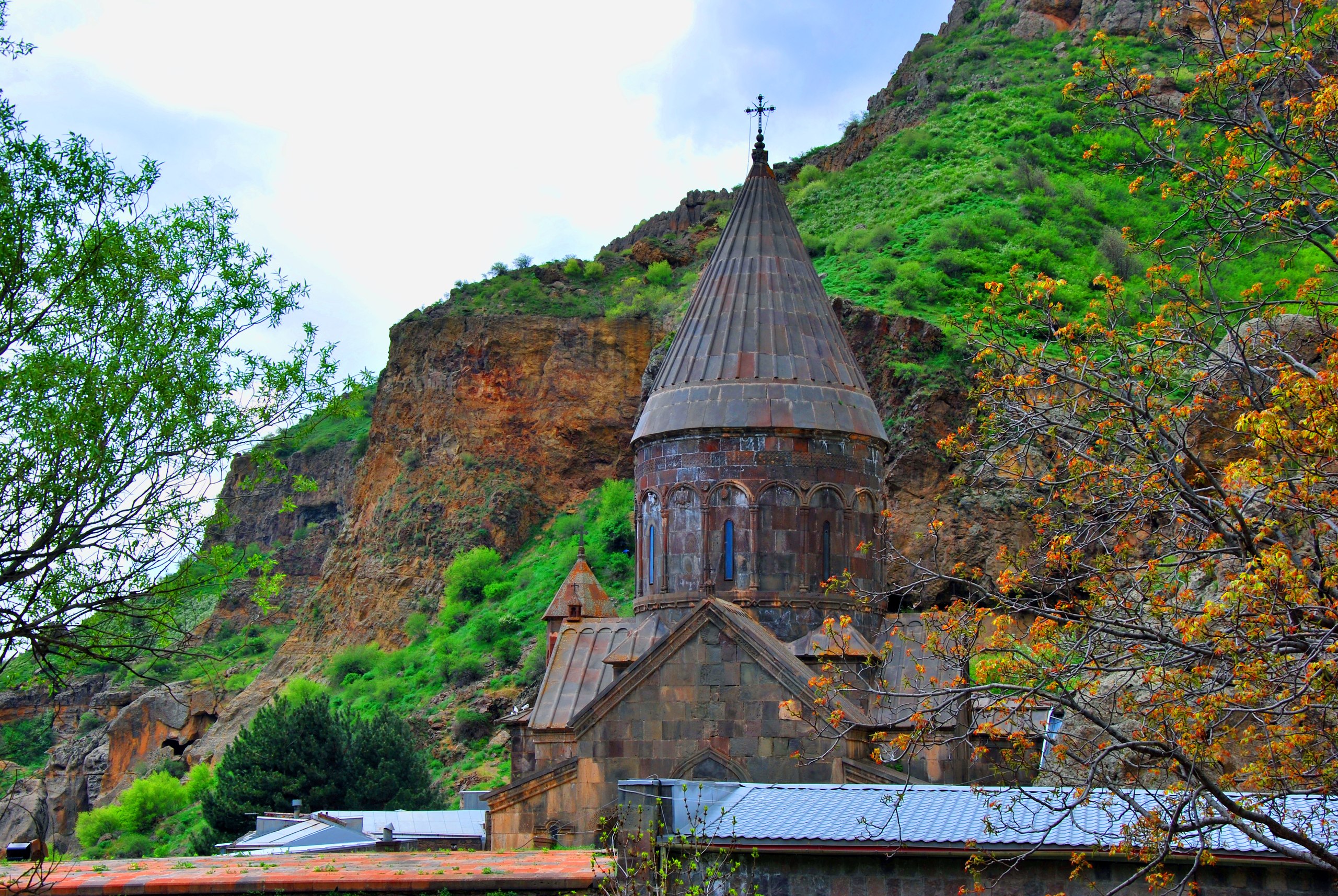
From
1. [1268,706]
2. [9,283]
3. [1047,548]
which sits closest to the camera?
[1268,706]

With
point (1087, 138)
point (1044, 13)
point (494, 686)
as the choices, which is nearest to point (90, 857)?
point (494, 686)

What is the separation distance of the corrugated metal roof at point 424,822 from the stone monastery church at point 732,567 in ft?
8.20

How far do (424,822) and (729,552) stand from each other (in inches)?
304

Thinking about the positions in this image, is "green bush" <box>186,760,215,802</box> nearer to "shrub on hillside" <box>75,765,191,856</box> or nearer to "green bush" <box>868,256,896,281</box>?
"shrub on hillside" <box>75,765,191,856</box>

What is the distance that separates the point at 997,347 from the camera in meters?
7.47

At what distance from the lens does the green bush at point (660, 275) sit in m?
43.4

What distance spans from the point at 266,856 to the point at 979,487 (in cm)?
1403

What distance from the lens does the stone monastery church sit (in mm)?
12133

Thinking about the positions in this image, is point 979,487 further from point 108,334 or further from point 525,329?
point 525,329

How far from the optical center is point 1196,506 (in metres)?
6.58

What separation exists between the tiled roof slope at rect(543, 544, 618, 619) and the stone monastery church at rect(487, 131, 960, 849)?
0.33m

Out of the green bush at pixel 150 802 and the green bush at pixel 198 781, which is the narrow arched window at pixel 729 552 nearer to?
the green bush at pixel 198 781

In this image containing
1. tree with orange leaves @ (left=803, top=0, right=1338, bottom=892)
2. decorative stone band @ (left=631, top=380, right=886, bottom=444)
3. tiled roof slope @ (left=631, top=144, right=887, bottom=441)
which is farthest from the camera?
tiled roof slope @ (left=631, top=144, right=887, bottom=441)

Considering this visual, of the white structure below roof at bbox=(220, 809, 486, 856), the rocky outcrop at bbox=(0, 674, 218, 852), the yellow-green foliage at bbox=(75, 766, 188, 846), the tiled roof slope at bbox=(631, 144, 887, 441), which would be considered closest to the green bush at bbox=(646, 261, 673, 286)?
the rocky outcrop at bbox=(0, 674, 218, 852)
